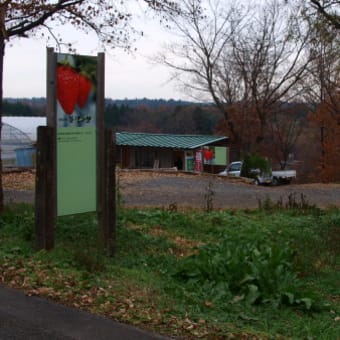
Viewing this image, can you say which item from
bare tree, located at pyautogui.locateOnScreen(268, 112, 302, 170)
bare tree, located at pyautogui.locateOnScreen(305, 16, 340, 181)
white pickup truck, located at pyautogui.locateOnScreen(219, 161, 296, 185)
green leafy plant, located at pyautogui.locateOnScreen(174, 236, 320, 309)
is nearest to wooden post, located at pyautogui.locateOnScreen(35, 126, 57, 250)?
green leafy plant, located at pyautogui.locateOnScreen(174, 236, 320, 309)

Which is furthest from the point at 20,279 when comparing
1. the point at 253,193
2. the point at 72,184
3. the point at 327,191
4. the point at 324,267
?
the point at 327,191

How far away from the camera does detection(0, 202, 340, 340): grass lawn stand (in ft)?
15.9

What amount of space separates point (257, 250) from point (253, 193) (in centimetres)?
1253

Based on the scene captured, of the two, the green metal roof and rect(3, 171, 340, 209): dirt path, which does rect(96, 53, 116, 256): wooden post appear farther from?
the green metal roof

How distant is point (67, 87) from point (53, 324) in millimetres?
3369

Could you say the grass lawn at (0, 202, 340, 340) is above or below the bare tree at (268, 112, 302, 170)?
below

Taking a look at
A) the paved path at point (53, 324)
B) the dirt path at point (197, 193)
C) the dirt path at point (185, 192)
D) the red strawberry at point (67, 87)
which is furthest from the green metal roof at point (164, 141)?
the paved path at point (53, 324)

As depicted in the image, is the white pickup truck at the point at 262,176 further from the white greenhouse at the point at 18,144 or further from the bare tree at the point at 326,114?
the white greenhouse at the point at 18,144

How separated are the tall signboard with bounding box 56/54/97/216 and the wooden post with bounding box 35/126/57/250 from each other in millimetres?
173

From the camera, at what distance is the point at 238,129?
167 feet

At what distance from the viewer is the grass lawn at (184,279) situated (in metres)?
4.85

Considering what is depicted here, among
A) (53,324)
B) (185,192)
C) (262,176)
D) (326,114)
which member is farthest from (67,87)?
(326,114)

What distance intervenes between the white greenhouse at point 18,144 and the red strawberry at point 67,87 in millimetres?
22279

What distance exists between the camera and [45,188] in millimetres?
6840
